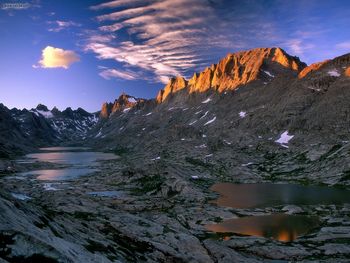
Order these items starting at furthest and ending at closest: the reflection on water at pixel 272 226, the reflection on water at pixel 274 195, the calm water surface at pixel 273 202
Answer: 1. the reflection on water at pixel 274 195
2. the calm water surface at pixel 273 202
3. the reflection on water at pixel 272 226

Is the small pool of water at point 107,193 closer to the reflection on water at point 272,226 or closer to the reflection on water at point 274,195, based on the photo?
the reflection on water at point 274,195

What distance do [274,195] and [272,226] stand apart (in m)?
48.2

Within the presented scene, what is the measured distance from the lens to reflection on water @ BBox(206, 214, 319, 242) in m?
99.3

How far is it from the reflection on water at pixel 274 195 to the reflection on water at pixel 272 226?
1895cm

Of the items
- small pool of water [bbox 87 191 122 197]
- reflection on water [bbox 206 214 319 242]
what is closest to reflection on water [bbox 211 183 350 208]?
reflection on water [bbox 206 214 319 242]

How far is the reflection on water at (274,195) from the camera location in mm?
139950

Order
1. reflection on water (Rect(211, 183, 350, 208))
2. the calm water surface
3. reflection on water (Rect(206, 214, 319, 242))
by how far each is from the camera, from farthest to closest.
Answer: reflection on water (Rect(211, 183, 350, 208)), the calm water surface, reflection on water (Rect(206, 214, 319, 242))

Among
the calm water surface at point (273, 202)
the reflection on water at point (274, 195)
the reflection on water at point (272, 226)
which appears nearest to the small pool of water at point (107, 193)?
the reflection on water at point (274, 195)

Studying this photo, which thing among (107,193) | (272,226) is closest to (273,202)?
(272,226)

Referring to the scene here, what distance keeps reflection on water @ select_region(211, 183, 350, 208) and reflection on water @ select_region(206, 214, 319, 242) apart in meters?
19.0

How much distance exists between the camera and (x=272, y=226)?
108 m

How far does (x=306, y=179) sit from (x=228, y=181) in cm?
3896

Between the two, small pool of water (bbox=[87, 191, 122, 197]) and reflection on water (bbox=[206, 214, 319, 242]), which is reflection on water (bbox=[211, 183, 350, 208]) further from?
small pool of water (bbox=[87, 191, 122, 197])

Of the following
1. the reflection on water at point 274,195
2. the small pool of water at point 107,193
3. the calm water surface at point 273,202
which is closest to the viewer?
the calm water surface at point 273,202
